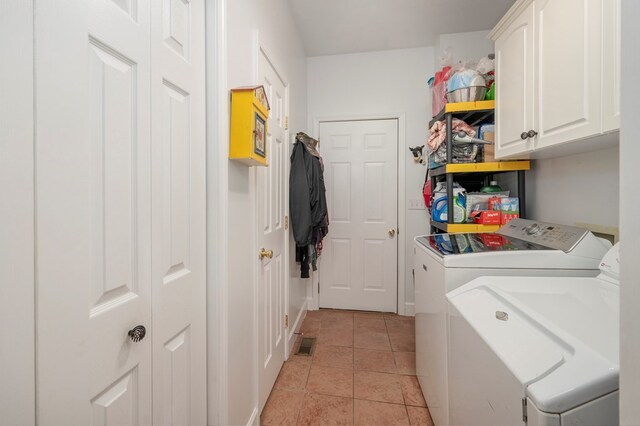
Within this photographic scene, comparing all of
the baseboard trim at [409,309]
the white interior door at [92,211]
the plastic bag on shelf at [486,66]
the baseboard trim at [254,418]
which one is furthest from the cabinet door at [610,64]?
the baseboard trim at [409,309]

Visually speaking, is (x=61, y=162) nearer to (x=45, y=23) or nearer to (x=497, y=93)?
(x=45, y=23)

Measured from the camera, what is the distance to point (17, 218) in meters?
0.46

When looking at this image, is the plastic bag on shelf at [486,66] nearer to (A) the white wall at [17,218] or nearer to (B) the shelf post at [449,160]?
(B) the shelf post at [449,160]

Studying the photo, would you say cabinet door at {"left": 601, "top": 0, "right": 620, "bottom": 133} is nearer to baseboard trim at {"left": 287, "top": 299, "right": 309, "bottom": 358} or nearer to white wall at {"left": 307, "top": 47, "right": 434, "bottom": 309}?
white wall at {"left": 307, "top": 47, "right": 434, "bottom": 309}

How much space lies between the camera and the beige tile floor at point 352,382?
4.73ft

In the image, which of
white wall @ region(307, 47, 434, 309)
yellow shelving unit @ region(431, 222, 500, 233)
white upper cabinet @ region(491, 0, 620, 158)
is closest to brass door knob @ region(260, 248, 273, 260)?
yellow shelving unit @ region(431, 222, 500, 233)

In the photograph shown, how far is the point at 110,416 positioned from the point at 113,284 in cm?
34

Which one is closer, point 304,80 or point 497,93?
point 497,93

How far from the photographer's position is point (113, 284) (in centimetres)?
65

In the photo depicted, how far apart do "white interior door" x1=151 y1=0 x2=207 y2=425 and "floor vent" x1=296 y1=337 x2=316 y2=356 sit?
1095mm

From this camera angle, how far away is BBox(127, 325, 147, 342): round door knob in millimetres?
691

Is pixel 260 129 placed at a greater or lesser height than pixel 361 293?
greater

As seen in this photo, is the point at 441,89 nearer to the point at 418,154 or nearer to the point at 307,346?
the point at 418,154

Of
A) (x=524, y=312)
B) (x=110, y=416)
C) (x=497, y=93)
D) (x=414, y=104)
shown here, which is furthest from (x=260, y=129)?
(x=414, y=104)
